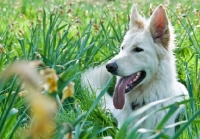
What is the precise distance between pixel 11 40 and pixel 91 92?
140 cm

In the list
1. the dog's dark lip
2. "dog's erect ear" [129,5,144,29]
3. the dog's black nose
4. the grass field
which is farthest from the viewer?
"dog's erect ear" [129,5,144,29]

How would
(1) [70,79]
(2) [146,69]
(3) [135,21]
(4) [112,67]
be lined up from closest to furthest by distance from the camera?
(1) [70,79], (4) [112,67], (2) [146,69], (3) [135,21]

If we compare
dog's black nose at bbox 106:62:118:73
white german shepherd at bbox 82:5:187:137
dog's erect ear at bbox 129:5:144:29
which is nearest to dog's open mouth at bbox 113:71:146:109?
white german shepherd at bbox 82:5:187:137

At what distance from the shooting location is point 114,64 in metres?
3.96

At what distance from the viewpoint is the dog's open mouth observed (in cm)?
401

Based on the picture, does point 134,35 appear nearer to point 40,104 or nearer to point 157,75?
point 157,75

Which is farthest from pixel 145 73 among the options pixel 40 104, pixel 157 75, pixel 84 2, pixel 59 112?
pixel 84 2

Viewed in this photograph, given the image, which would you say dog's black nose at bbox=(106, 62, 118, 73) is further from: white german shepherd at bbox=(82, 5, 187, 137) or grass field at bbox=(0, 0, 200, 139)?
grass field at bbox=(0, 0, 200, 139)

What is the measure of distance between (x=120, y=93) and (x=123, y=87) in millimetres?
57

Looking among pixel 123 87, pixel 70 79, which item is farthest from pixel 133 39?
pixel 70 79

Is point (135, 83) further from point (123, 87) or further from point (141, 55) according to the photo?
point (141, 55)

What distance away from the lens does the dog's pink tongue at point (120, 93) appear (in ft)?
13.1

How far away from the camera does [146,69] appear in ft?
13.3

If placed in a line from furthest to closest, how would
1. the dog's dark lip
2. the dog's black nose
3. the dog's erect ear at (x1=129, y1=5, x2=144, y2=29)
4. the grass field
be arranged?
the dog's erect ear at (x1=129, y1=5, x2=144, y2=29) < the dog's dark lip < the dog's black nose < the grass field
